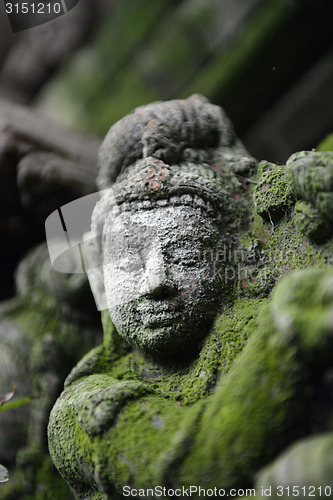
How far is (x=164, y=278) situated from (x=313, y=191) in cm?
34

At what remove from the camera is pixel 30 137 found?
76.9 inches

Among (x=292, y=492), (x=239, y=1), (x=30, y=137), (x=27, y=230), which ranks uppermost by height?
(x=239, y=1)

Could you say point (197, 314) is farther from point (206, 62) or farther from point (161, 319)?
point (206, 62)

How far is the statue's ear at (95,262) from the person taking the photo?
125 cm

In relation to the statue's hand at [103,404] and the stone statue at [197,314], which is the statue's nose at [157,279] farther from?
the statue's hand at [103,404]

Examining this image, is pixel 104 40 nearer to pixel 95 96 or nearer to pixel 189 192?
pixel 95 96

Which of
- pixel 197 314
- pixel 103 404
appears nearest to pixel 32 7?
pixel 197 314

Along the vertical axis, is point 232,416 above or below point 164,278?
below

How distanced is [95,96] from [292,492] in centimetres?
157

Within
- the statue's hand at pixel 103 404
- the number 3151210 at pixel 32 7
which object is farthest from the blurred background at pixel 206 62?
the statue's hand at pixel 103 404

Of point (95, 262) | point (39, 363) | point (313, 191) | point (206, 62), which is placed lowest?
point (39, 363)

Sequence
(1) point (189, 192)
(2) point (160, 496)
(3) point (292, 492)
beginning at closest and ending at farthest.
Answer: (3) point (292, 492), (2) point (160, 496), (1) point (189, 192)

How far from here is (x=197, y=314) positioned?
1.03 meters

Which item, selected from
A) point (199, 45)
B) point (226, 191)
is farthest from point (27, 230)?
point (226, 191)
